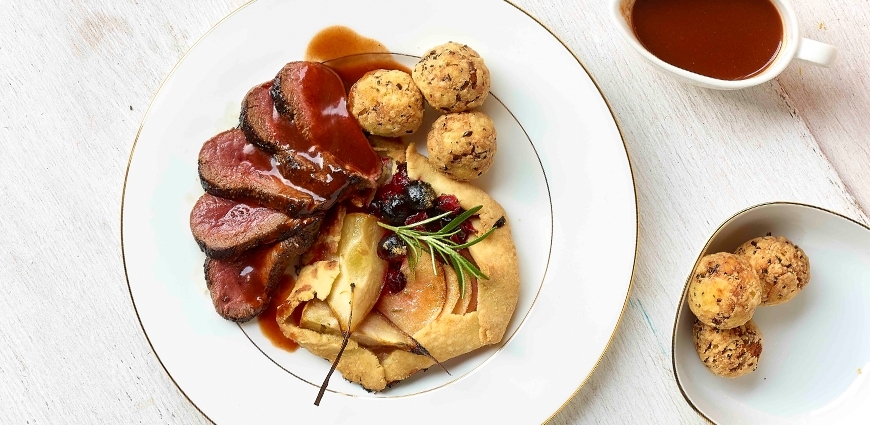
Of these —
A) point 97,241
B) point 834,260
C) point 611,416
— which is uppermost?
point 97,241

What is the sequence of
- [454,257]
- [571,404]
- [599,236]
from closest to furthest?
[454,257]
[599,236]
[571,404]

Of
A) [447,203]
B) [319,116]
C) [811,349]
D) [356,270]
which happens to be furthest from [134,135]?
[811,349]

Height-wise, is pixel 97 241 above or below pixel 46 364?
above

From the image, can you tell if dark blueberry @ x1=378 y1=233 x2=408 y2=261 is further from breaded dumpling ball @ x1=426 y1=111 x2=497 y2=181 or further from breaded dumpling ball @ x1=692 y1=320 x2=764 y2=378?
breaded dumpling ball @ x1=692 y1=320 x2=764 y2=378

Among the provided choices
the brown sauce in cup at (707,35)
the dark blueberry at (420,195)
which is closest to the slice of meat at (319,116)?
the dark blueberry at (420,195)

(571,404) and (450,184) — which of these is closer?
(450,184)

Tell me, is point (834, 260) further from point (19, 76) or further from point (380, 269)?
point (19, 76)

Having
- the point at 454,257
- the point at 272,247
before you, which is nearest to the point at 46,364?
the point at 272,247
